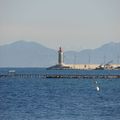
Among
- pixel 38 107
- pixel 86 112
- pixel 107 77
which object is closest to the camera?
pixel 86 112

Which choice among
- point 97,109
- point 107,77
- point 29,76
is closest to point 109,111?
point 97,109

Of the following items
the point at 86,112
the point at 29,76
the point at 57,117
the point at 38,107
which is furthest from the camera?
the point at 29,76

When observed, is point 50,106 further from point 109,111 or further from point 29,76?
point 29,76

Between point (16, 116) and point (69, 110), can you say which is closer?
point (16, 116)

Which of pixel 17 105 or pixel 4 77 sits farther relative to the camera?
pixel 4 77

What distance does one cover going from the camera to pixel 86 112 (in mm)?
67000

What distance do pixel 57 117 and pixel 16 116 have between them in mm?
4319

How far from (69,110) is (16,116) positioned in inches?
335

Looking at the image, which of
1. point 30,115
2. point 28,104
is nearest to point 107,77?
point 28,104

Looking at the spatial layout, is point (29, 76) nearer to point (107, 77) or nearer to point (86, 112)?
point (107, 77)

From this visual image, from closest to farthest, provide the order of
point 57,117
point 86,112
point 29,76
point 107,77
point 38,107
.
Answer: point 57,117 → point 86,112 → point 38,107 → point 107,77 → point 29,76

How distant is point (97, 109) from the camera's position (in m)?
70.8

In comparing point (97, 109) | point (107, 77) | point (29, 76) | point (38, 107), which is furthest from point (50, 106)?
point (29, 76)

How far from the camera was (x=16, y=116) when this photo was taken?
62.7 m
